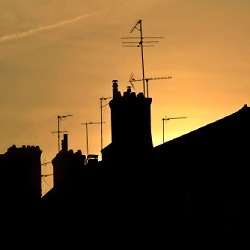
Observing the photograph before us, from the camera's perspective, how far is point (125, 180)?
1088 inches

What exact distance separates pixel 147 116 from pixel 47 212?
991 centimetres

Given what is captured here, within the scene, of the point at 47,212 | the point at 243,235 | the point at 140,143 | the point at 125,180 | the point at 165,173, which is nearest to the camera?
the point at 243,235

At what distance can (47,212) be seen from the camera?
38.0 metres

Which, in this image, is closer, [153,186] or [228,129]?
[228,129]

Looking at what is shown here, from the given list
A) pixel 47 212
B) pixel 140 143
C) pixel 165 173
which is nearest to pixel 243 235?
pixel 165 173

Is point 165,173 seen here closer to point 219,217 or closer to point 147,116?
point 219,217

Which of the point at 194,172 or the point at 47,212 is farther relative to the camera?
the point at 47,212

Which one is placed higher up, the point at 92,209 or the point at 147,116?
the point at 147,116

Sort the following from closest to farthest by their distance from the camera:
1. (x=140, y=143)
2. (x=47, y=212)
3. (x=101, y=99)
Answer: (x=140, y=143)
(x=101, y=99)
(x=47, y=212)

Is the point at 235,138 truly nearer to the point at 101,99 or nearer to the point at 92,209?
the point at 92,209

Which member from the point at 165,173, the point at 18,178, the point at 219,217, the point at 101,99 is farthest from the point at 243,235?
the point at 18,178

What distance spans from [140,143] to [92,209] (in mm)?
3400

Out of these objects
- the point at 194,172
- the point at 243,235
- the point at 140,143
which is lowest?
the point at 243,235

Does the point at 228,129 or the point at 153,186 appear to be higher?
the point at 228,129
